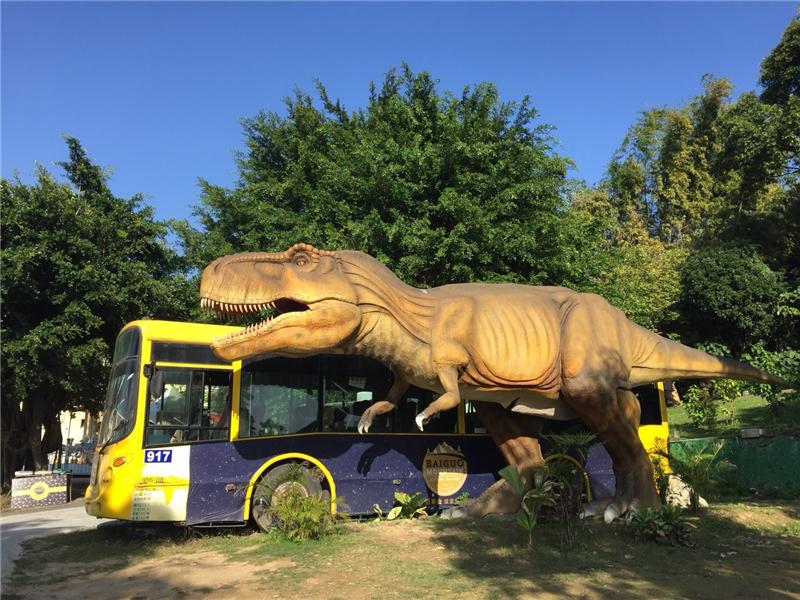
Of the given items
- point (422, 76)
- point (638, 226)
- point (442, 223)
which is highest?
point (638, 226)

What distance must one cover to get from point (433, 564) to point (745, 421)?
607 inches

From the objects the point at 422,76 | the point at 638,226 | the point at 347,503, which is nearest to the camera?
the point at 347,503

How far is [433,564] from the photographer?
6.19 meters

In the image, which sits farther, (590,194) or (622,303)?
(590,194)

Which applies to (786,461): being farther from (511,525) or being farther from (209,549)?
(209,549)

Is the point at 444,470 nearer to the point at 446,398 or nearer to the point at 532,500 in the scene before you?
the point at 446,398

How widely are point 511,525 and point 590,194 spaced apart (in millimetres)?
25919

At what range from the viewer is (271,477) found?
8555 millimetres

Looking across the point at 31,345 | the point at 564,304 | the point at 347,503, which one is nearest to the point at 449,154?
the point at 564,304

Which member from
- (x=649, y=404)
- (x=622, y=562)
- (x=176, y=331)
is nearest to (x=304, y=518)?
(x=176, y=331)

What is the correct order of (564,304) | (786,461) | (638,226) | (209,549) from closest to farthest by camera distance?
(209,549) → (564,304) → (786,461) → (638,226)

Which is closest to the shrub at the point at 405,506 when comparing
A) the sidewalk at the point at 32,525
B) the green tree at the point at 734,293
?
the sidewalk at the point at 32,525

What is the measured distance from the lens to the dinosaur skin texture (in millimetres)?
7129

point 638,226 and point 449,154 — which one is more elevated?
point 638,226
